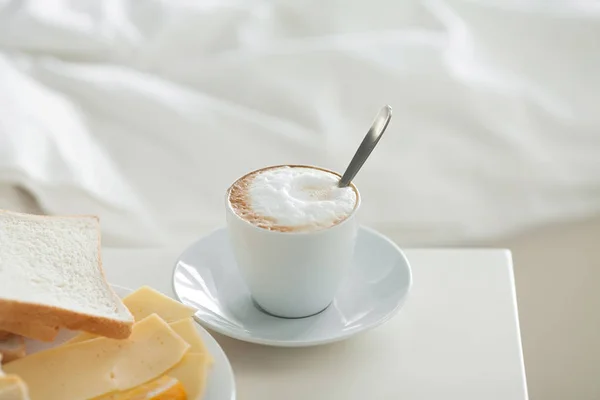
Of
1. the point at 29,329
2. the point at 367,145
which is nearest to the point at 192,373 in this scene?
the point at 29,329

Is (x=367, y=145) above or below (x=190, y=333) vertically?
above

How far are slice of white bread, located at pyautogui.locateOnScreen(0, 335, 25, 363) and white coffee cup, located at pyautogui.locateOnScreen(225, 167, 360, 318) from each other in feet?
0.65

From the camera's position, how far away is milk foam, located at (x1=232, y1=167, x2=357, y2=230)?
2.23 feet

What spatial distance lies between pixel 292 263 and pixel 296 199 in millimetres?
56

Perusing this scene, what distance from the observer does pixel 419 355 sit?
72cm

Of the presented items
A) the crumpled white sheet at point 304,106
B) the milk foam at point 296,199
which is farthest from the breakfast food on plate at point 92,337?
the crumpled white sheet at point 304,106

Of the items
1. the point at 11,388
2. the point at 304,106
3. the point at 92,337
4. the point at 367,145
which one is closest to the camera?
the point at 11,388

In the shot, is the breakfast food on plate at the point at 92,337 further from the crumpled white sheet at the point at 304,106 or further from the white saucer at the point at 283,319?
the crumpled white sheet at the point at 304,106

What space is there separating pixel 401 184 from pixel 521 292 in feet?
0.81

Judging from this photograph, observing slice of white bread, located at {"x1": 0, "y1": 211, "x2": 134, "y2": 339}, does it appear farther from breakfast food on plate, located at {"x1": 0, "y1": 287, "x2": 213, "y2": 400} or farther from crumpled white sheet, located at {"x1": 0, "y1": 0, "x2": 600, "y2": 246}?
crumpled white sheet, located at {"x1": 0, "y1": 0, "x2": 600, "y2": 246}

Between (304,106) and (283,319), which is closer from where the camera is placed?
(283,319)

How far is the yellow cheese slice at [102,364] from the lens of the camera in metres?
A: 0.59

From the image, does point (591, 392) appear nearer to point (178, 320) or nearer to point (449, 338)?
point (449, 338)

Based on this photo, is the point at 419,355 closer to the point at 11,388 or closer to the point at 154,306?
the point at 154,306
